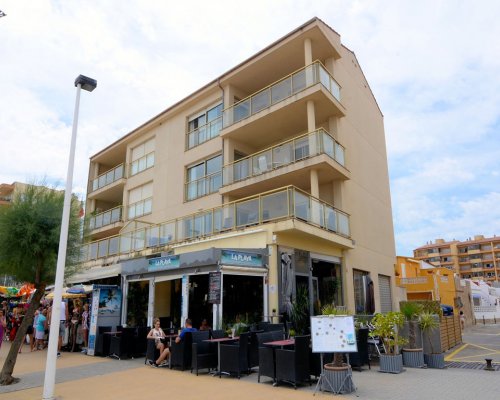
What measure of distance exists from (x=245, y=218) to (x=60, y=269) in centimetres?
795

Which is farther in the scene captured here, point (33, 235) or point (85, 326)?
point (85, 326)

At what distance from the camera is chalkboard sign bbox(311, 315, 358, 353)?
25.2 feet

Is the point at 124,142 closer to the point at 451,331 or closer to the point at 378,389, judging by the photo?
the point at 451,331

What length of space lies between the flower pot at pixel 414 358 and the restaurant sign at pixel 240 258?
5034 mm

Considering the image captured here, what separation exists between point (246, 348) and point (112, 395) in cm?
306

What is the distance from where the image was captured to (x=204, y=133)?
21609 mm

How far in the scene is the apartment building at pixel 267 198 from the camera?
13891mm

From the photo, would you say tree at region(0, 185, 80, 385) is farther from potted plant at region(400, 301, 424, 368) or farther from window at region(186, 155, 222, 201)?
window at region(186, 155, 222, 201)

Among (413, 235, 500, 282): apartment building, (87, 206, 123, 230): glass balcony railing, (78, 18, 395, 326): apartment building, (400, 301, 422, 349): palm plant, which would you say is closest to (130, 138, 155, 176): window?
(78, 18, 395, 326): apartment building

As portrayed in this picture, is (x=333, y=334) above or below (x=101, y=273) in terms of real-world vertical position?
below

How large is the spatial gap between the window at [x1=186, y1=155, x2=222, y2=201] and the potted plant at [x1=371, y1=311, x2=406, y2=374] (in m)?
11.5

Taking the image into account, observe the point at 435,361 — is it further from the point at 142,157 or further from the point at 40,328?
the point at 142,157

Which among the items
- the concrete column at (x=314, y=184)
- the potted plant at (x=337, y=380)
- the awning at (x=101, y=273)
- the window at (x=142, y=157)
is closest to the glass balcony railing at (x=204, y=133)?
the window at (x=142, y=157)

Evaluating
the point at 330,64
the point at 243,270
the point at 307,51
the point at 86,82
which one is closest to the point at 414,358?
the point at 243,270
